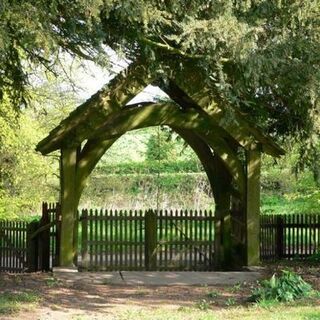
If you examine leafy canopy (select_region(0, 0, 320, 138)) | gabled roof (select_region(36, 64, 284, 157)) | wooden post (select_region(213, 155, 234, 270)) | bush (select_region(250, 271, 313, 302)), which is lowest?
bush (select_region(250, 271, 313, 302))

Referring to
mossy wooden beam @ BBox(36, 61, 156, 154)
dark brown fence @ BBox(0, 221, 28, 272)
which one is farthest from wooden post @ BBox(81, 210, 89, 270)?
mossy wooden beam @ BBox(36, 61, 156, 154)

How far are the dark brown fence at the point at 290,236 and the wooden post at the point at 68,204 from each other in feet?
17.0

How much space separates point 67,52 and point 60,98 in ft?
39.1

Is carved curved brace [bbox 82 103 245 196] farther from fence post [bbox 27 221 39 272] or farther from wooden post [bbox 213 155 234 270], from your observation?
fence post [bbox 27 221 39 272]

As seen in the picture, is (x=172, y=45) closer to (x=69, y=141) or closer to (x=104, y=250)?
(x=69, y=141)

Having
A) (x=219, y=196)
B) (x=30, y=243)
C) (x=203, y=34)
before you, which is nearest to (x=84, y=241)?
(x=30, y=243)

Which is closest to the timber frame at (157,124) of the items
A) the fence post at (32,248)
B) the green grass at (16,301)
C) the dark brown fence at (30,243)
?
the dark brown fence at (30,243)

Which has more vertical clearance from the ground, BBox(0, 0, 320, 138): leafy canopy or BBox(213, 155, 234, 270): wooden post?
BBox(0, 0, 320, 138): leafy canopy

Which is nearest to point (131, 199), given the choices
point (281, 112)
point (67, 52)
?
point (281, 112)

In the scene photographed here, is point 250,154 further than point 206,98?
Yes

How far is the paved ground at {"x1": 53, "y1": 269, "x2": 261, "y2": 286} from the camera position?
1079 centimetres

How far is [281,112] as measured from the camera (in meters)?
12.7

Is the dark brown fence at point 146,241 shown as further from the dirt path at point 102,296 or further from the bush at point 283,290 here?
the bush at point 283,290

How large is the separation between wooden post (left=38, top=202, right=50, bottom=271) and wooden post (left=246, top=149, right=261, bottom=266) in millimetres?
4377
